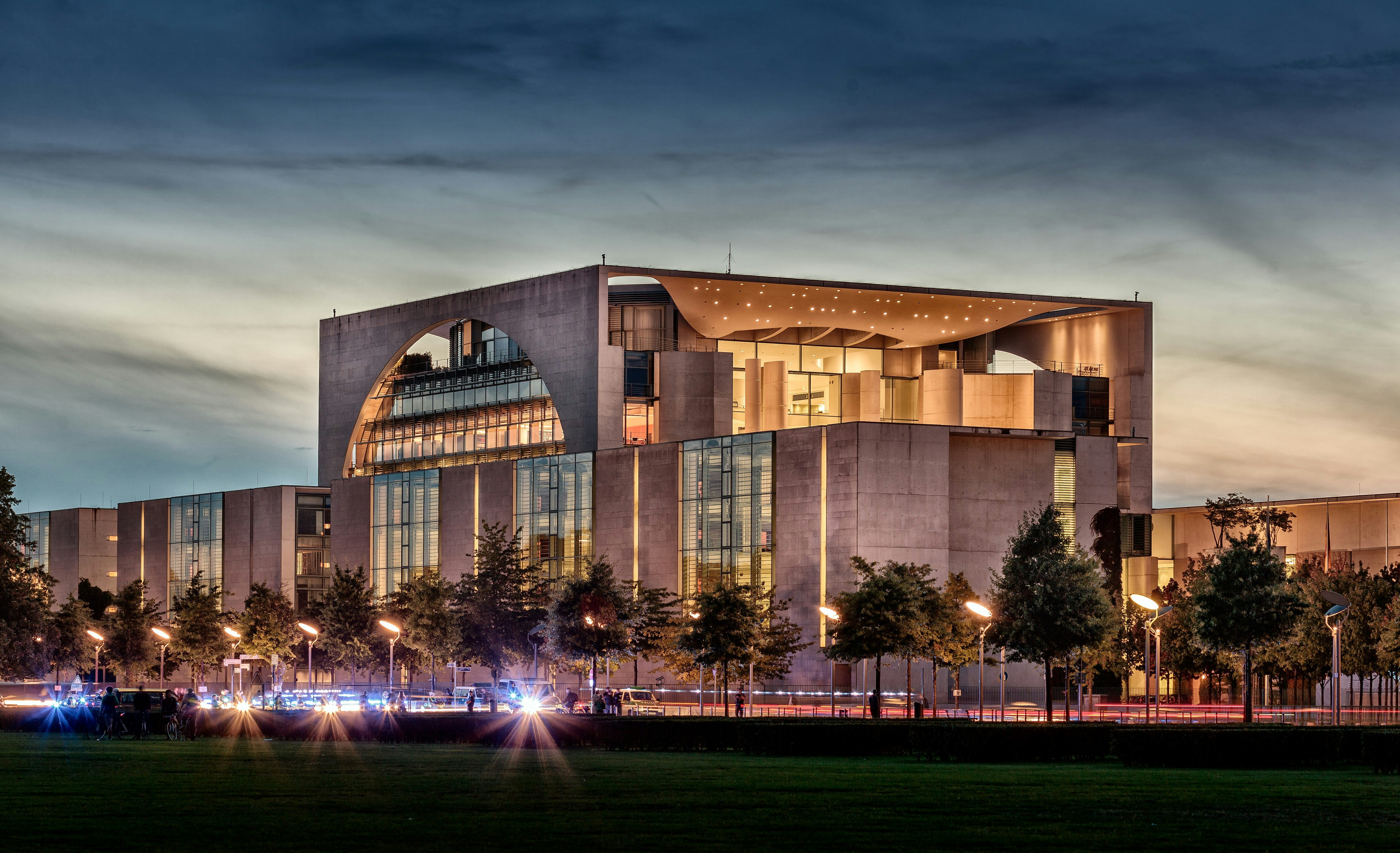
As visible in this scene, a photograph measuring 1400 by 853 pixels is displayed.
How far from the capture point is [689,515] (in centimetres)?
10400

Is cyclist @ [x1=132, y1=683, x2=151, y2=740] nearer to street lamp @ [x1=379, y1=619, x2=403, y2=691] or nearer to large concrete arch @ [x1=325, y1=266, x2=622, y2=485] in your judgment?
street lamp @ [x1=379, y1=619, x2=403, y2=691]

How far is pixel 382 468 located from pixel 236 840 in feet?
377

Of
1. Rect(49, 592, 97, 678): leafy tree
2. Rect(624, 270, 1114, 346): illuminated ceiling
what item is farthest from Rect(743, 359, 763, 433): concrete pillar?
Rect(49, 592, 97, 678): leafy tree

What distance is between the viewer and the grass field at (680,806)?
1892cm

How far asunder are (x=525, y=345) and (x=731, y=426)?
47.3 feet

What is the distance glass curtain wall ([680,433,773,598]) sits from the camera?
100m

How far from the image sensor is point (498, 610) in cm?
8738

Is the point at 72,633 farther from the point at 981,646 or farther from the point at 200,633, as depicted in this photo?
the point at 981,646

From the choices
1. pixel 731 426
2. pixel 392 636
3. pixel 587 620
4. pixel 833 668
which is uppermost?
pixel 731 426

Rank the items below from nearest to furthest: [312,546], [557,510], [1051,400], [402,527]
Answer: [557,510]
[1051,400]
[402,527]
[312,546]

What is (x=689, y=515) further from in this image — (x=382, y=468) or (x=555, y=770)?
(x=555, y=770)

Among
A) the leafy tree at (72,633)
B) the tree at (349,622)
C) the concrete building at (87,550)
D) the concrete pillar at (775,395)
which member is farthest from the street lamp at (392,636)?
the concrete building at (87,550)

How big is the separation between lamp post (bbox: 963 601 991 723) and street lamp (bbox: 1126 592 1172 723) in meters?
3.43

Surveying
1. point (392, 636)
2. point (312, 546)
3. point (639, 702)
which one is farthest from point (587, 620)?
point (312, 546)
